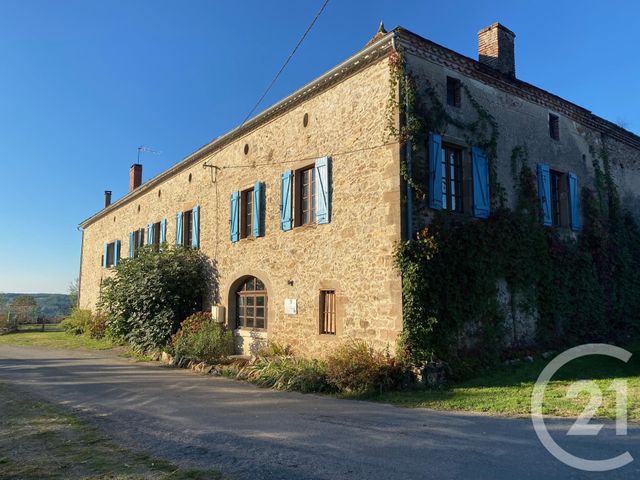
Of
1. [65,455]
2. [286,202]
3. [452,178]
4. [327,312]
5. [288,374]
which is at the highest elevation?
[452,178]

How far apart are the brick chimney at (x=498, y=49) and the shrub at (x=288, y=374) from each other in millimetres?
8135

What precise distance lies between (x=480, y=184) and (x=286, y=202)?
4543mm

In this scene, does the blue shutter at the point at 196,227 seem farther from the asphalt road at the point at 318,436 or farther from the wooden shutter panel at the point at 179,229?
the asphalt road at the point at 318,436

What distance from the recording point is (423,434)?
560 cm

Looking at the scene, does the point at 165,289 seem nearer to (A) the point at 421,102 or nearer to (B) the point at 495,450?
(A) the point at 421,102

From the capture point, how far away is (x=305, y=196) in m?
11.8

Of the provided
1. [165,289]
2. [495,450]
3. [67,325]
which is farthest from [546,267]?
[67,325]

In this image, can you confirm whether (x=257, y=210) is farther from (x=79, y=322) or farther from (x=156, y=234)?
(x=79, y=322)

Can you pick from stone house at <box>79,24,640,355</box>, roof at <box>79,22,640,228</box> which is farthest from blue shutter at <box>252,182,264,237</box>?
roof at <box>79,22,640,228</box>

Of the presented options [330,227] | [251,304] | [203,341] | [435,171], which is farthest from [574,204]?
[203,341]

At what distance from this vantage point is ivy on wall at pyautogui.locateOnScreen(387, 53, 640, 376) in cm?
890

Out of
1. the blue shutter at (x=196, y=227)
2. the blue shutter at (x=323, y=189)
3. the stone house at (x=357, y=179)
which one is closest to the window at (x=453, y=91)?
the stone house at (x=357, y=179)

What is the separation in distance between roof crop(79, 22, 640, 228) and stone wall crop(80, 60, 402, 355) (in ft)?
0.64

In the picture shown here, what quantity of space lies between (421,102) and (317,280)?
433 centimetres
